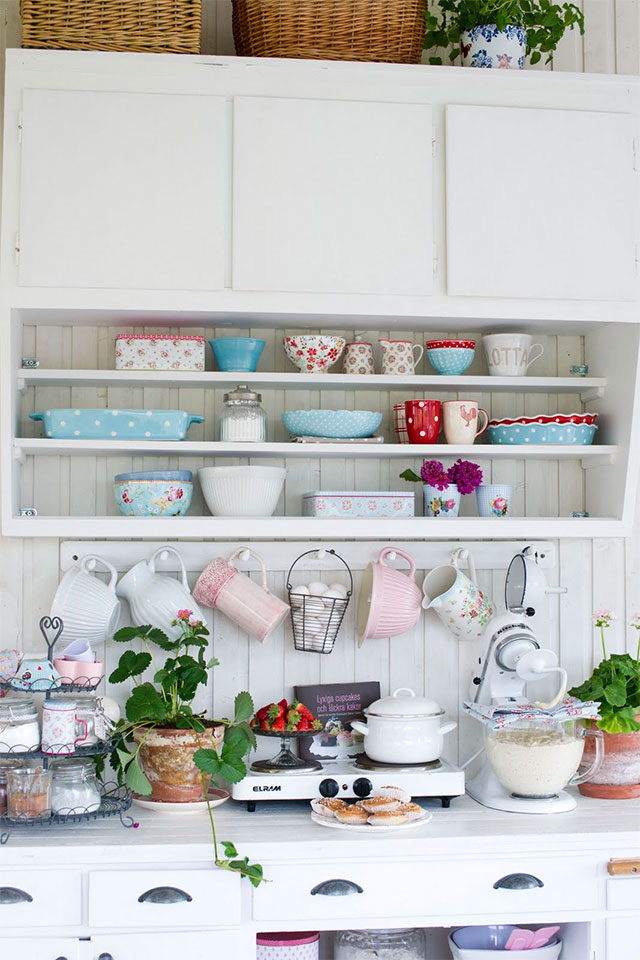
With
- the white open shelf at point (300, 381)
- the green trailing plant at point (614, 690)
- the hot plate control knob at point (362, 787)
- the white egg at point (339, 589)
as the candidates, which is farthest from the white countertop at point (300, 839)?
the white open shelf at point (300, 381)

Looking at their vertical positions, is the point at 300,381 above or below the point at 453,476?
above

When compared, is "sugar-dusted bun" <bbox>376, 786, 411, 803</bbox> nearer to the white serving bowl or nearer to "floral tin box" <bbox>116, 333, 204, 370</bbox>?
the white serving bowl

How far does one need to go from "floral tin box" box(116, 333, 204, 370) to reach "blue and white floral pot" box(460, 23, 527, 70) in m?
0.98

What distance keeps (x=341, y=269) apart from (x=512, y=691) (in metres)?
1.10

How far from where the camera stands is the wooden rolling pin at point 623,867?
2189 millimetres

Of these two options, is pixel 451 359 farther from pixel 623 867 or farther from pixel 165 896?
pixel 165 896

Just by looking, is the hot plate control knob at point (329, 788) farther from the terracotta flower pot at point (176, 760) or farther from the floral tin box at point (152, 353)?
A: the floral tin box at point (152, 353)

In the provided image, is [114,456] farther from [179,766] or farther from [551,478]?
[551,478]

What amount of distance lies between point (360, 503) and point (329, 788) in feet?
2.15

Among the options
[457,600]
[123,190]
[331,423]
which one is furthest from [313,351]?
[457,600]

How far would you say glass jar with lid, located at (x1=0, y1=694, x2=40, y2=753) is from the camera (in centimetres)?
220

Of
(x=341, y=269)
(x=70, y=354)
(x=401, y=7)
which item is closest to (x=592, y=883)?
(x=341, y=269)

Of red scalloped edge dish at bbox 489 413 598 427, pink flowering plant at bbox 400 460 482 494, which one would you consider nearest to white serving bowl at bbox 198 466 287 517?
pink flowering plant at bbox 400 460 482 494

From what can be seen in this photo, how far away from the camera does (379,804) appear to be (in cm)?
226
